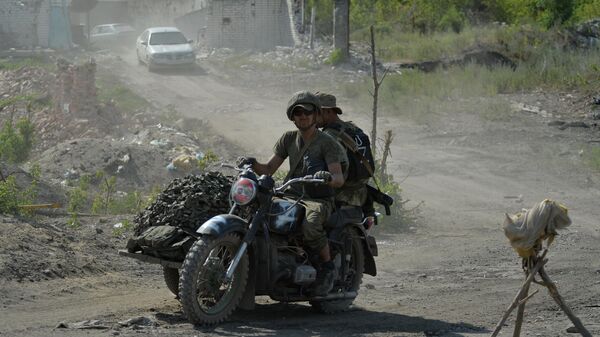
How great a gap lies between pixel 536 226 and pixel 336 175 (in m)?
2.11

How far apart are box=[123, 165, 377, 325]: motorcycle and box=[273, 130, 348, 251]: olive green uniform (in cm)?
11

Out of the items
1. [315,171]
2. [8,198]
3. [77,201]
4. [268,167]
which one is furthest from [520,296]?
[77,201]

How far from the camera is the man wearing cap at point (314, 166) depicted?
804cm

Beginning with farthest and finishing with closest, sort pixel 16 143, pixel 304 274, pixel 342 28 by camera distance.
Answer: pixel 342 28, pixel 16 143, pixel 304 274

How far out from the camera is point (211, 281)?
754 centimetres

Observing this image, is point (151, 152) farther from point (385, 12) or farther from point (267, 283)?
point (385, 12)

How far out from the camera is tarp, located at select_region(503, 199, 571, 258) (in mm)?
6375

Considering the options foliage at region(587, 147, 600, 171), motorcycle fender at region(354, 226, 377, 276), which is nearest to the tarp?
motorcycle fender at region(354, 226, 377, 276)

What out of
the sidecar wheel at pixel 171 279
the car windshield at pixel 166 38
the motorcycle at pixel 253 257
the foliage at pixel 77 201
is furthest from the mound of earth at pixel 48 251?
the car windshield at pixel 166 38

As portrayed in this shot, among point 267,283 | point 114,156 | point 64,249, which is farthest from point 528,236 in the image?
point 114,156

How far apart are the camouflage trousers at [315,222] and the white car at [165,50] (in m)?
30.1

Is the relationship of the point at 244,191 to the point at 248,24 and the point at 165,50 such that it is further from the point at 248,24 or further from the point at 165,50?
the point at 248,24

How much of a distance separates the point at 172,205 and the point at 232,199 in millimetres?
707

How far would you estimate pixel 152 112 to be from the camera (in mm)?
27734
